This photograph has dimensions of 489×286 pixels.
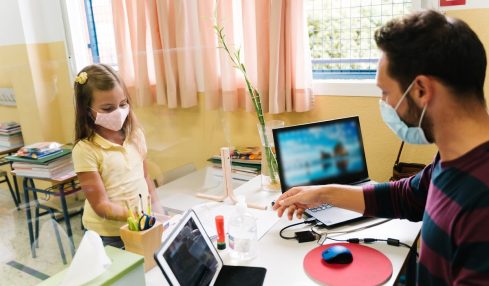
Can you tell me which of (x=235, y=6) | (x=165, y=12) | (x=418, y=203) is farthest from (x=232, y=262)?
(x=165, y=12)

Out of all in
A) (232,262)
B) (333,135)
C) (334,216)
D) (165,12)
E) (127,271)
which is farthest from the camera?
(165,12)

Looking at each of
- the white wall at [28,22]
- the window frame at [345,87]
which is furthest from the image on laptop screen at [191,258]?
the window frame at [345,87]

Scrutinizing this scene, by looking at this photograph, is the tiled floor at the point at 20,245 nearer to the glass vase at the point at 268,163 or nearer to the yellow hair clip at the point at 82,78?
the yellow hair clip at the point at 82,78

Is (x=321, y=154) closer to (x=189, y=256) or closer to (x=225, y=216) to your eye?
(x=225, y=216)

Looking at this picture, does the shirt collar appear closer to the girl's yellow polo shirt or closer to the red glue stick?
the girl's yellow polo shirt

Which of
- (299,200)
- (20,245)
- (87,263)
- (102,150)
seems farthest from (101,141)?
(299,200)

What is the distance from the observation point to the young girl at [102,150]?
1.42 m

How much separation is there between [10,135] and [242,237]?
3.15ft

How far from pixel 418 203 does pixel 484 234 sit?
1.54 ft

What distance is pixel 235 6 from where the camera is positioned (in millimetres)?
2227

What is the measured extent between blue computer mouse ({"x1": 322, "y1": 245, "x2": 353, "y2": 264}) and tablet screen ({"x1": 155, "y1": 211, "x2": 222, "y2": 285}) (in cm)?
30

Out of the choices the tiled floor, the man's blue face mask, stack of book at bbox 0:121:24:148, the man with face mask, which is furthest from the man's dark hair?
stack of book at bbox 0:121:24:148

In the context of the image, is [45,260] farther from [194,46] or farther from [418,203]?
[194,46]

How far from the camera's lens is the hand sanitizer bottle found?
1.21 metres
